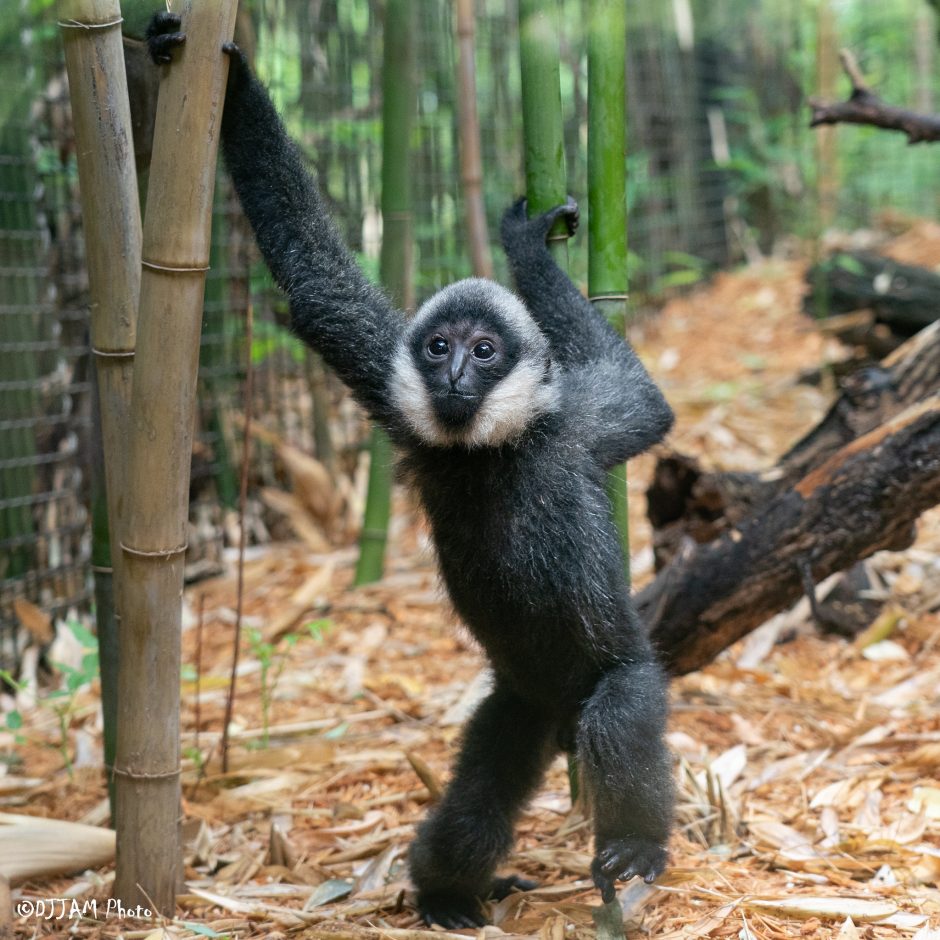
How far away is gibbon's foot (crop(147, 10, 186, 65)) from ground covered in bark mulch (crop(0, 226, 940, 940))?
7.49ft

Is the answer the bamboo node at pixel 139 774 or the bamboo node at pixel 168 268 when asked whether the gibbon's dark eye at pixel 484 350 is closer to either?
the bamboo node at pixel 168 268

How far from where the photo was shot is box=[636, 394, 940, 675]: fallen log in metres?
4.36

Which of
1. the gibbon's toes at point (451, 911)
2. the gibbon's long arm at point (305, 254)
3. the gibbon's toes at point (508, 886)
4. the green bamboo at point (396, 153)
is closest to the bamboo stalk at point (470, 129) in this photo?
the green bamboo at point (396, 153)

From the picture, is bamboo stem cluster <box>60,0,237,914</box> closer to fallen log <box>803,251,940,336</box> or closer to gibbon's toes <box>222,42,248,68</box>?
gibbon's toes <box>222,42,248,68</box>

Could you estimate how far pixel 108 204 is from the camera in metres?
3.01

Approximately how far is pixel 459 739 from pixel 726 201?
1064 centimetres

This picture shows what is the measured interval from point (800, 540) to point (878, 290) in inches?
176

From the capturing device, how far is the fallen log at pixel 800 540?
436 centimetres

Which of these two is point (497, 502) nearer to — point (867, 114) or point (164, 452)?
point (164, 452)

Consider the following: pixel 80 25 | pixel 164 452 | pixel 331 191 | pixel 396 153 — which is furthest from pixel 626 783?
pixel 331 191

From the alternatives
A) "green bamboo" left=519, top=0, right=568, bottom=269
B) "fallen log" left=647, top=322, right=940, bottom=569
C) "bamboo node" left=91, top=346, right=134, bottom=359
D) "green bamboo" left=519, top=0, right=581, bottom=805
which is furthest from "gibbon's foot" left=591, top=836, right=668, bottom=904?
"green bamboo" left=519, top=0, right=568, bottom=269

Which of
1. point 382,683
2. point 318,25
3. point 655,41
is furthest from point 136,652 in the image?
point 655,41

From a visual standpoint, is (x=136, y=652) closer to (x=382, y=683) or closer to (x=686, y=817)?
(x=686, y=817)

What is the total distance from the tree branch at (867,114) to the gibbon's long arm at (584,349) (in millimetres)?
1934
